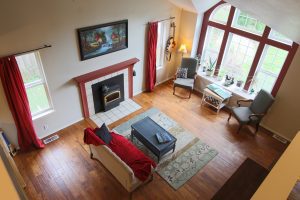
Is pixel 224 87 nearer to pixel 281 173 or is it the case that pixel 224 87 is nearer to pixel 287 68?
pixel 287 68

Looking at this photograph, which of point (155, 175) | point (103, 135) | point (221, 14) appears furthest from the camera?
point (221, 14)

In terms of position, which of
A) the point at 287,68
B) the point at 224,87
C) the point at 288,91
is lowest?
the point at 224,87

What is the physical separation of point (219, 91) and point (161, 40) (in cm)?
230

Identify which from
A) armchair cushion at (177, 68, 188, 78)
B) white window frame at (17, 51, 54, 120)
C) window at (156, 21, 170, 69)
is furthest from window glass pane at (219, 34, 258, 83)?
white window frame at (17, 51, 54, 120)

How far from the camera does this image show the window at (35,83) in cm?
491

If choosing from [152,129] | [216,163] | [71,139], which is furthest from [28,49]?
[216,163]

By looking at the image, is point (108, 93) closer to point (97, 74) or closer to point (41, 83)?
point (97, 74)

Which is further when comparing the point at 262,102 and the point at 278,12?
the point at 262,102

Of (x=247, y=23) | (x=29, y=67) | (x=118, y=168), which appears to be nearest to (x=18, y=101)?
(x=29, y=67)

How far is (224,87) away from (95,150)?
4.14m

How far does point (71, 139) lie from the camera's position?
5848mm

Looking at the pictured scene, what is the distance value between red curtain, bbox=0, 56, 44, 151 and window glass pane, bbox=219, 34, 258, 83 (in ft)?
17.7

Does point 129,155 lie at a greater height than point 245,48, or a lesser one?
lesser

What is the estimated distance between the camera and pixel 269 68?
634 centimetres
